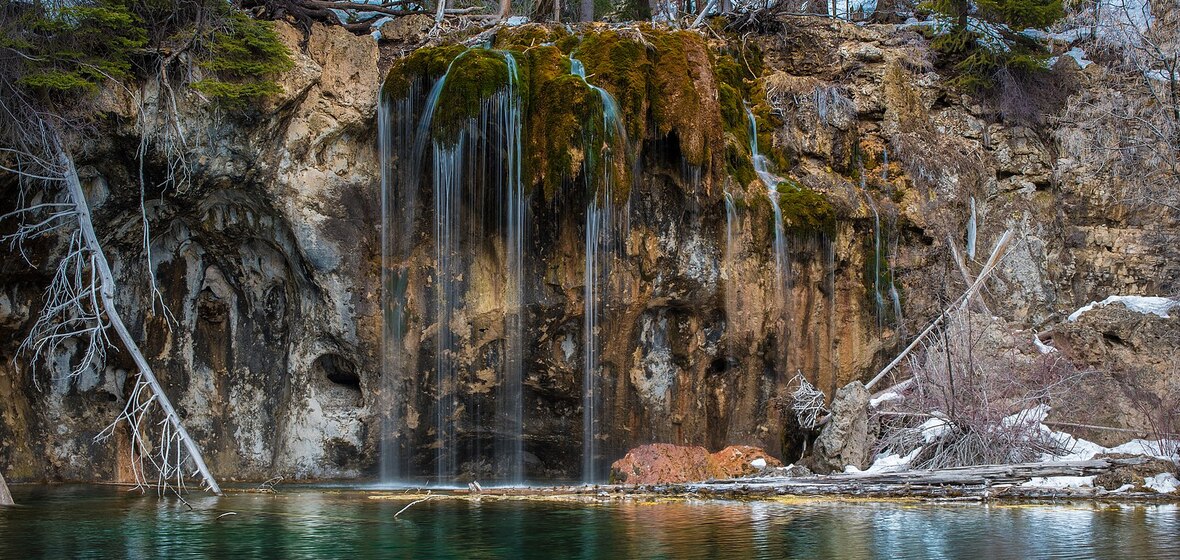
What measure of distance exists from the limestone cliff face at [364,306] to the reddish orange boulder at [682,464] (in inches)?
42.2

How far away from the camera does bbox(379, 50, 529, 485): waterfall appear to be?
58.4 feet

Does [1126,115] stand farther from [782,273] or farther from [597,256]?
[597,256]

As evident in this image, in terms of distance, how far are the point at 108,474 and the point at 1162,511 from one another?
1666 centimetres

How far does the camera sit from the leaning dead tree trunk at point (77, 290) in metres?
15.4

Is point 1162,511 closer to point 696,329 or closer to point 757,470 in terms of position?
point 757,470

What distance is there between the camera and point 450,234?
59.7ft

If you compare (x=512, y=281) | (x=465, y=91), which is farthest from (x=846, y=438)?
(x=465, y=91)

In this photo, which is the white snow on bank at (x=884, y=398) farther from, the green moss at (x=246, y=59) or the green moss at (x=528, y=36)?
the green moss at (x=246, y=59)

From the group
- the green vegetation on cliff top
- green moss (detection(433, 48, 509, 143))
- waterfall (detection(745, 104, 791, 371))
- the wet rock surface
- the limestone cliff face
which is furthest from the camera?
waterfall (detection(745, 104, 791, 371))

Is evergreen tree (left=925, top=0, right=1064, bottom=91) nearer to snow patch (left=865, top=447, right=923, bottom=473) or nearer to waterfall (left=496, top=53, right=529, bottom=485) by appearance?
snow patch (left=865, top=447, right=923, bottom=473)

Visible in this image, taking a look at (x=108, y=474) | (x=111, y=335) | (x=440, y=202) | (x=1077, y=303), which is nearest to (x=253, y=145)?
(x=440, y=202)

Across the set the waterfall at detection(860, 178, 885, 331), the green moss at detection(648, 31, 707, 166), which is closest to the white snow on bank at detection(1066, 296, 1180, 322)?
the waterfall at detection(860, 178, 885, 331)

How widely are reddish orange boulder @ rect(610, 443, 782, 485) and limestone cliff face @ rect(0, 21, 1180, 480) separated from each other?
1.07m

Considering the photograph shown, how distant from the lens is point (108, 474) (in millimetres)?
18797
